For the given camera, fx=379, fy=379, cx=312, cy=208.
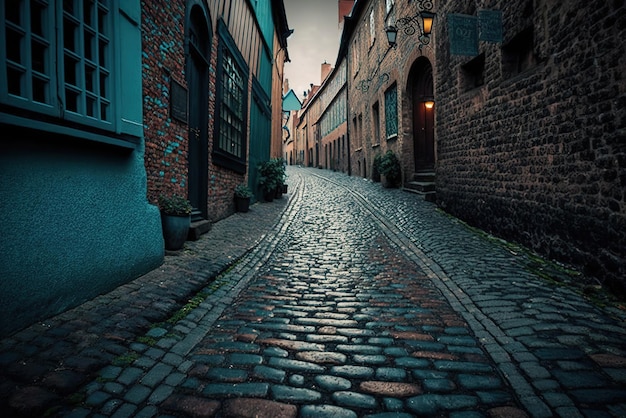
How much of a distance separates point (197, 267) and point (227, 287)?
62 centimetres

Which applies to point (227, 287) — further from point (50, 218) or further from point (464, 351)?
point (464, 351)

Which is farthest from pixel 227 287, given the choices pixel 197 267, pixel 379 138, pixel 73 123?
pixel 379 138

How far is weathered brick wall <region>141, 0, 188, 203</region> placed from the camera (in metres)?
4.70

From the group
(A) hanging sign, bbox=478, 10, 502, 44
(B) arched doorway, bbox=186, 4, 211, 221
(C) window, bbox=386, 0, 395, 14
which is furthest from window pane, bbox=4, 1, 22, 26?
(C) window, bbox=386, 0, 395, 14

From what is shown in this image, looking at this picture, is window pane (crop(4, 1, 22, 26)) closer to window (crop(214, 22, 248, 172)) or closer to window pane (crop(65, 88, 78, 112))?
window pane (crop(65, 88, 78, 112))

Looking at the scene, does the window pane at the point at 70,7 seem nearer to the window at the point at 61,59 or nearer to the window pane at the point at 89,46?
the window at the point at 61,59

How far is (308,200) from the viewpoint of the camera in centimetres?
1236

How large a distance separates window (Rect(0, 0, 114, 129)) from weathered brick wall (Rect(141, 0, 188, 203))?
1.00 meters

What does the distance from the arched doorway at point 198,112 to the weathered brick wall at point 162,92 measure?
74 centimetres

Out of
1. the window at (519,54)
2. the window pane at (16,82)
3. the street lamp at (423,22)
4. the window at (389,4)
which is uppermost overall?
the window at (389,4)

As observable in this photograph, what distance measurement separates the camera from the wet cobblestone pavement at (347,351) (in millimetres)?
2137

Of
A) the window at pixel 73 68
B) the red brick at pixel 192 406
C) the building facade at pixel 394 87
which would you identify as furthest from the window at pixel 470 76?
the red brick at pixel 192 406

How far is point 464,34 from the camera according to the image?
22.1 ft

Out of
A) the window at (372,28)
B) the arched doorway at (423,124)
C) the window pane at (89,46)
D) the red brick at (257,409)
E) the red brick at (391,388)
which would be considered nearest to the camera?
the red brick at (257,409)
